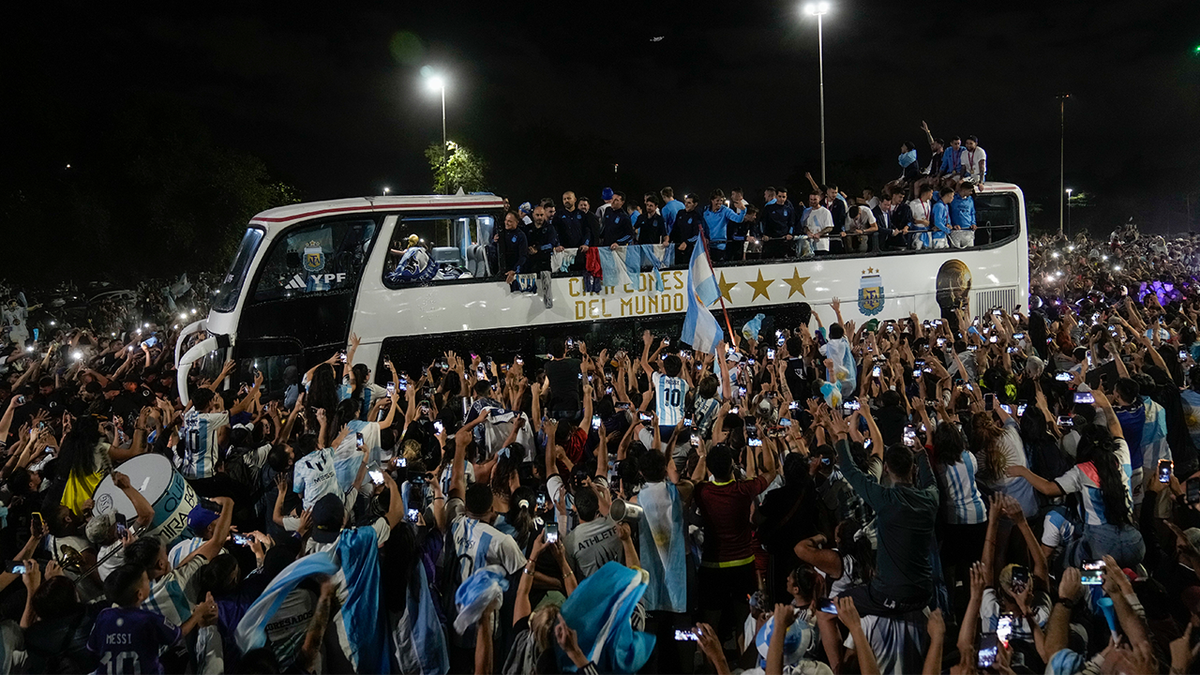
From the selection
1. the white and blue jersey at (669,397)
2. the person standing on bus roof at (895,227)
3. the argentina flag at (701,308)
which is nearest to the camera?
the white and blue jersey at (669,397)

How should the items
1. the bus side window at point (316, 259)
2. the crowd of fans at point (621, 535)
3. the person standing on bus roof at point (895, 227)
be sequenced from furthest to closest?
the person standing on bus roof at point (895, 227) → the bus side window at point (316, 259) → the crowd of fans at point (621, 535)

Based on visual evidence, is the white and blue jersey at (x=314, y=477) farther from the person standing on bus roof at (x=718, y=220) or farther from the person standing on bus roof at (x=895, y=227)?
the person standing on bus roof at (x=895, y=227)

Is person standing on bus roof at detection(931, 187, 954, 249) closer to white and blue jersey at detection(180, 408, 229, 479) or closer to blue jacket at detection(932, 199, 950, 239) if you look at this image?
blue jacket at detection(932, 199, 950, 239)

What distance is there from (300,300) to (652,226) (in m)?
4.46

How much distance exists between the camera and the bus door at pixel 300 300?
9352 mm

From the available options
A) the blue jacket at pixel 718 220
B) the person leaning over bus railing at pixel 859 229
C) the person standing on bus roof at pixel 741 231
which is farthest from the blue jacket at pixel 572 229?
the person leaning over bus railing at pixel 859 229

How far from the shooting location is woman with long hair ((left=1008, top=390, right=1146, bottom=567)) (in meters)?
4.17

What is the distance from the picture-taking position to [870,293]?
40.4 ft

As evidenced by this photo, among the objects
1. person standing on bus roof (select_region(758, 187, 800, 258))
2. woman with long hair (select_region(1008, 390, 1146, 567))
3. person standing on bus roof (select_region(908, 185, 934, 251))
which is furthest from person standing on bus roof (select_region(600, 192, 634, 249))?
woman with long hair (select_region(1008, 390, 1146, 567))

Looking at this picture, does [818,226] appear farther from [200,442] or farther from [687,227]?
[200,442]

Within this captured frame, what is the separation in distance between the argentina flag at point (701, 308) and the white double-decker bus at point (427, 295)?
1.07 meters

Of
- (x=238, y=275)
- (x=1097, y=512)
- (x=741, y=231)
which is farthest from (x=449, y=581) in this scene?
(x=741, y=231)

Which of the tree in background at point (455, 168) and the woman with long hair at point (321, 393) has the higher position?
the tree in background at point (455, 168)

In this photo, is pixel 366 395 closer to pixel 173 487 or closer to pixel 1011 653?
pixel 173 487
